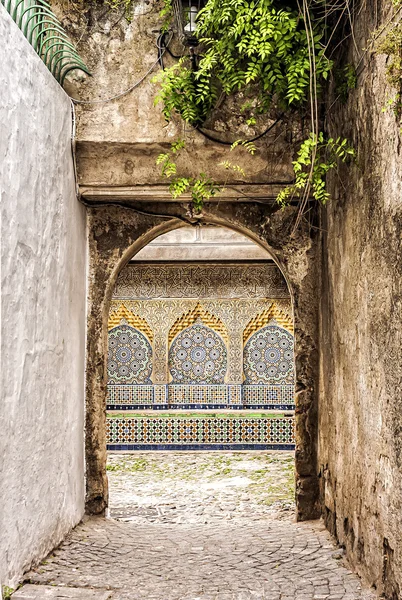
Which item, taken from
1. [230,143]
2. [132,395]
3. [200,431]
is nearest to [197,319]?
[132,395]

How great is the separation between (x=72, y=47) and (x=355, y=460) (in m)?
3.64

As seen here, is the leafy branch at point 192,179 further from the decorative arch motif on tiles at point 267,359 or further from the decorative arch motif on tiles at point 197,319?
the decorative arch motif on tiles at point 267,359

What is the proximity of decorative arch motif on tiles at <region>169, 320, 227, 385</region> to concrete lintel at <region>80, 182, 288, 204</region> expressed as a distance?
6.26 meters

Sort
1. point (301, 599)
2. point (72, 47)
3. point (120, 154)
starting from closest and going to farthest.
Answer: point (301, 599) → point (72, 47) → point (120, 154)

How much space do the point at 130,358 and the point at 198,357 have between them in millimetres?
1207

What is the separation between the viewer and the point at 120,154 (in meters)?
5.41

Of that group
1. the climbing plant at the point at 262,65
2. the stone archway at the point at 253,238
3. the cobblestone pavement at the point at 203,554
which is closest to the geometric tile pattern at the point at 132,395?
the cobblestone pavement at the point at 203,554

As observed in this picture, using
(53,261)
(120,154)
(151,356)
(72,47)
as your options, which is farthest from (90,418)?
(151,356)

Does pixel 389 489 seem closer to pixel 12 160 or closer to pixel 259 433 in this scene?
pixel 12 160

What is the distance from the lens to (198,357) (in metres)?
11.7

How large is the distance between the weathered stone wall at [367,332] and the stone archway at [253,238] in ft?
1.82

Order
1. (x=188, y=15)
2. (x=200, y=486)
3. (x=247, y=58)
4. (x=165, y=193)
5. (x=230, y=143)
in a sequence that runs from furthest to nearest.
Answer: (x=200, y=486) → (x=165, y=193) → (x=230, y=143) → (x=188, y=15) → (x=247, y=58)

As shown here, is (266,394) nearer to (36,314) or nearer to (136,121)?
(136,121)

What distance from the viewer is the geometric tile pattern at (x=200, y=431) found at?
37.9 feet
